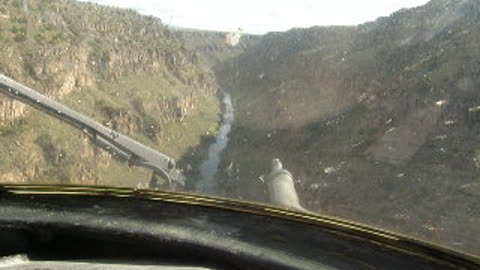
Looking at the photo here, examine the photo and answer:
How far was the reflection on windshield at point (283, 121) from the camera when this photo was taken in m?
23.7

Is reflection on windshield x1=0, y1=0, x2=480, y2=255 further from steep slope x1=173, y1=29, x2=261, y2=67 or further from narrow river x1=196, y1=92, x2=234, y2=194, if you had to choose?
steep slope x1=173, y1=29, x2=261, y2=67

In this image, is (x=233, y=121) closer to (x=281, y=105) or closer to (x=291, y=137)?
(x=281, y=105)

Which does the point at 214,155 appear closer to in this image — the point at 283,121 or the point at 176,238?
the point at 283,121

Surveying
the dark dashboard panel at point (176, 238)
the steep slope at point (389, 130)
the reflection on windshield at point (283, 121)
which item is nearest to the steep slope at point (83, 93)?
the reflection on windshield at point (283, 121)

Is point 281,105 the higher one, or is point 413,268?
point 281,105

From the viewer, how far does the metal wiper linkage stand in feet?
41.9

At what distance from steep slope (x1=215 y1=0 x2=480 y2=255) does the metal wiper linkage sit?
2641mm

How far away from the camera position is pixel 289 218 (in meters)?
3.06

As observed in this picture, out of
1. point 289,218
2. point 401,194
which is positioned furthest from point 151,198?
point 401,194

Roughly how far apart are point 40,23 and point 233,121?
2001 centimetres

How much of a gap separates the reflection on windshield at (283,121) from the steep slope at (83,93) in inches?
6.3

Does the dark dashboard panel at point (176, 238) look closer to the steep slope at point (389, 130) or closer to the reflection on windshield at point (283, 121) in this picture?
the reflection on windshield at point (283, 121)

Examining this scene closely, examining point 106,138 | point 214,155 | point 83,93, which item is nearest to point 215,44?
point 83,93

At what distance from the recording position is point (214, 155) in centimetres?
4506
